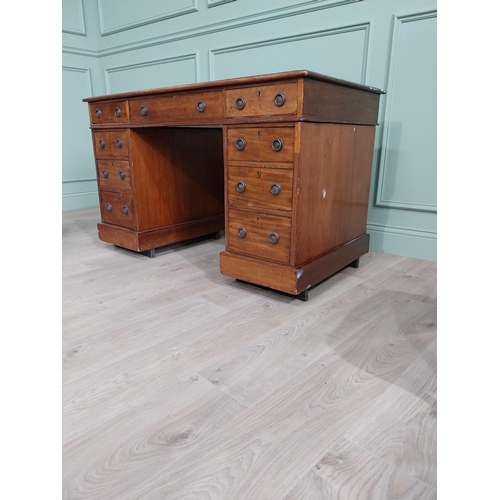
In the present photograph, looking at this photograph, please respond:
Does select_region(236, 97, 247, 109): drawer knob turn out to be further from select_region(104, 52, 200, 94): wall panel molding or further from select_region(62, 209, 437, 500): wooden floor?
select_region(104, 52, 200, 94): wall panel molding

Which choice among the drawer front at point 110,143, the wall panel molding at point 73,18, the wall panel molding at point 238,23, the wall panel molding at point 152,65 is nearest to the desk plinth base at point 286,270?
the drawer front at point 110,143

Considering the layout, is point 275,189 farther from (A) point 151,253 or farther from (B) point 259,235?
(A) point 151,253

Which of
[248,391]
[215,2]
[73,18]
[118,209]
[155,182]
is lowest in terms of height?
[248,391]

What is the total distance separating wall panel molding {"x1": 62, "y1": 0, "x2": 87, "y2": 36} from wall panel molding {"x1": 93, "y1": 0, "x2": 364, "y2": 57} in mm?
315

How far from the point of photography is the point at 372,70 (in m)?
1.81

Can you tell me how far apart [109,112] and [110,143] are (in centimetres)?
14

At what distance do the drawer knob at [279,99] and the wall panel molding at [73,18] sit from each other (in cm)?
261

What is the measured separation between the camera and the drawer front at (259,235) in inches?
51.8

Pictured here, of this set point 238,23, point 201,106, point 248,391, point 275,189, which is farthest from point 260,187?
point 238,23

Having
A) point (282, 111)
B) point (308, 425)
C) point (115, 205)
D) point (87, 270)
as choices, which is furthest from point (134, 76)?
point (308, 425)

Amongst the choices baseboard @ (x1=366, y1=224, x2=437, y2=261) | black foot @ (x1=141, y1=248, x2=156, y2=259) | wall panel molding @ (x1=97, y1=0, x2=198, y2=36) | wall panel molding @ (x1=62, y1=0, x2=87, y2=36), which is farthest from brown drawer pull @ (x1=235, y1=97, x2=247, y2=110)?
wall panel molding @ (x1=62, y1=0, x2=87, y2=36)

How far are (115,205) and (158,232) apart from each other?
0.25 m

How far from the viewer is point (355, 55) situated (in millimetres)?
1839
